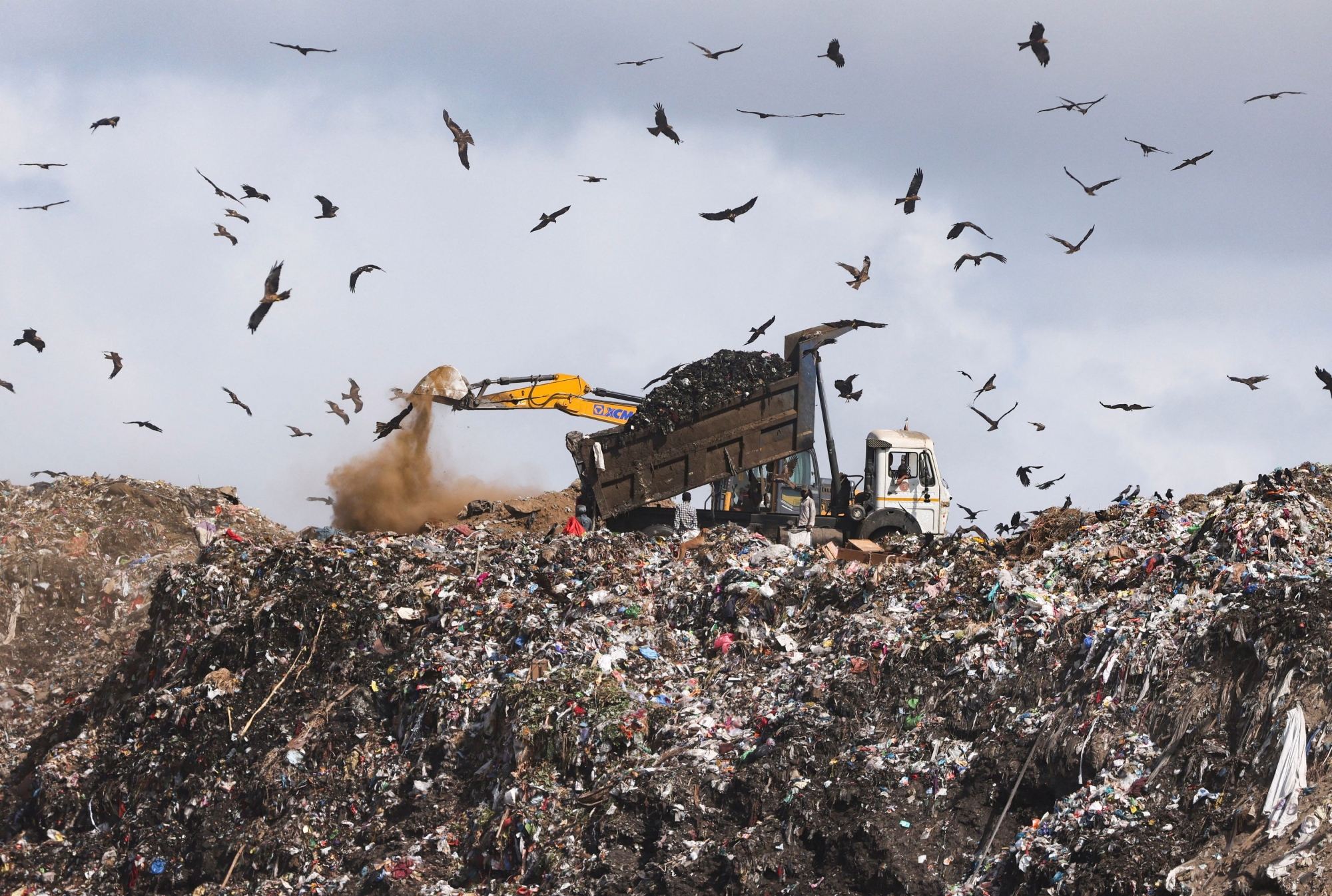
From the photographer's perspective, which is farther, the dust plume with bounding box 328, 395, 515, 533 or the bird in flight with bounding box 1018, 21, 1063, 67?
the dust plume with bounding box 328, 395, 515, 533

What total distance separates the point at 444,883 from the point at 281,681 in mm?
2705

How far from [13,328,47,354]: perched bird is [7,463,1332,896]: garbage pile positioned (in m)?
2.50

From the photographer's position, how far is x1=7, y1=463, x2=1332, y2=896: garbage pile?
5441 millimetres

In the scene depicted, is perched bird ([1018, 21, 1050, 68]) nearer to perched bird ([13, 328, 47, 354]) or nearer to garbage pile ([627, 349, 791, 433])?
garbage pile ([627, 349, 791, 433])

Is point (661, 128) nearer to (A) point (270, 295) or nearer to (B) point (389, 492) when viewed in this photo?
(A) point (270, 295)

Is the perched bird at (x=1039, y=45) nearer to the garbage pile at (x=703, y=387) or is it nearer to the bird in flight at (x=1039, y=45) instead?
the bird in flight at (x=1039, y=45)

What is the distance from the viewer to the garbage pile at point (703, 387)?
1165cm

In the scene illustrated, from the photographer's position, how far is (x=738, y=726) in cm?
695

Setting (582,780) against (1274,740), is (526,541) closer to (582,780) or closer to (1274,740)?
(582,780)

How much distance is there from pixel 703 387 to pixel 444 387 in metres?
4.16

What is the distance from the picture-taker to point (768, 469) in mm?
12281

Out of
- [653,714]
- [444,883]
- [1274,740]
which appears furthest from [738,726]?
[1274,740]

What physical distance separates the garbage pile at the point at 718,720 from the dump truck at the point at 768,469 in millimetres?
1928

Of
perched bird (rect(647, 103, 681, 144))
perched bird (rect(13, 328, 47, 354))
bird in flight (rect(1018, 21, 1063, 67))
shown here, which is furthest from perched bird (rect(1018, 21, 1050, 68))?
perched bird (rect(13, 328, 47, 354))
